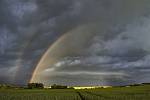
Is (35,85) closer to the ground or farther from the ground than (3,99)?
farther from the ground

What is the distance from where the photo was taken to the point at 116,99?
4081cm

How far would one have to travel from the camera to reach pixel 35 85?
379 ft

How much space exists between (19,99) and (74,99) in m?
7.13

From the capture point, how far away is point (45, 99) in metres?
39.7

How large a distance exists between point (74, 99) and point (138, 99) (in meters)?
8.45

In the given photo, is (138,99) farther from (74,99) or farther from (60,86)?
(60,86)

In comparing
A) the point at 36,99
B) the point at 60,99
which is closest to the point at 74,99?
the point at 60,99

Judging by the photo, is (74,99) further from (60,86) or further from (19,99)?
(60,86)

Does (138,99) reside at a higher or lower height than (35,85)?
lower

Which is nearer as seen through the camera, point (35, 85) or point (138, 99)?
point (138, 99)

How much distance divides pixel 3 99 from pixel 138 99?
677 inches

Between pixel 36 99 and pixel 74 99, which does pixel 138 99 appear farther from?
pixel 36 99

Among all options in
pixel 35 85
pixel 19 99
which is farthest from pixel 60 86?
pixel 19 99

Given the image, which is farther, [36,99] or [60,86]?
[60,86]
